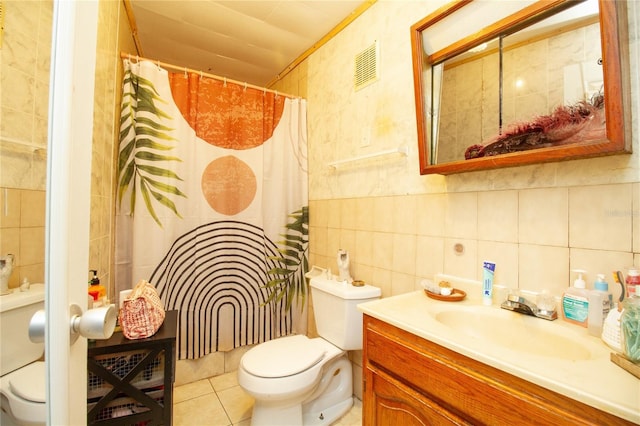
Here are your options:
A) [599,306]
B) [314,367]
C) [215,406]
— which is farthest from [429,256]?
[215,406]

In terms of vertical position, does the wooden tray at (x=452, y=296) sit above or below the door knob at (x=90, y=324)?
below

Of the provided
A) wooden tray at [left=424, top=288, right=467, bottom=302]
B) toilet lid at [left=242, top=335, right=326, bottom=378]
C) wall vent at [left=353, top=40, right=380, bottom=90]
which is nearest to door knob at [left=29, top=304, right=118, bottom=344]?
toilet lid at [left=242, top=335, right=326, bottom=378]

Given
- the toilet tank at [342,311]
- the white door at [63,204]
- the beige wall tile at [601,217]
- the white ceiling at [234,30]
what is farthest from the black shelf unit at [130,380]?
the white ceiling at [234,30]

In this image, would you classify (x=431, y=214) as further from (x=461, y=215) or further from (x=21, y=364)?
(x=21, y=364)

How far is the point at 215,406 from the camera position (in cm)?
169

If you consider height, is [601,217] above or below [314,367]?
above

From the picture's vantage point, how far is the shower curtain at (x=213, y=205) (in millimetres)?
1751

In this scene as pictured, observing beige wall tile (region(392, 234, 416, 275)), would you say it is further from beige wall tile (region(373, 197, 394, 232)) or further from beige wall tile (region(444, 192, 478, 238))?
beige wall tile (region(444, 192, 478, 238))

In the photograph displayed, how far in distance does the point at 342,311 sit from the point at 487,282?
70 centimetres

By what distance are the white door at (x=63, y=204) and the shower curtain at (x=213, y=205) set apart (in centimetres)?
141

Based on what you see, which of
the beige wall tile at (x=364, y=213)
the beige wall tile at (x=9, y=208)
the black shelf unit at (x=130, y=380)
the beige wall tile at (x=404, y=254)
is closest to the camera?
the beige wall tile at (x=9, y=208)

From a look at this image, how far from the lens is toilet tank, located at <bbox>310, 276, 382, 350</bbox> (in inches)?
59.0

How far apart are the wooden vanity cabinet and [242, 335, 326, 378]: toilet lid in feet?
1.22

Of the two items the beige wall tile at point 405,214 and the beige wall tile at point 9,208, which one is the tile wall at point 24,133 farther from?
the beige wall tile at point 405,214
